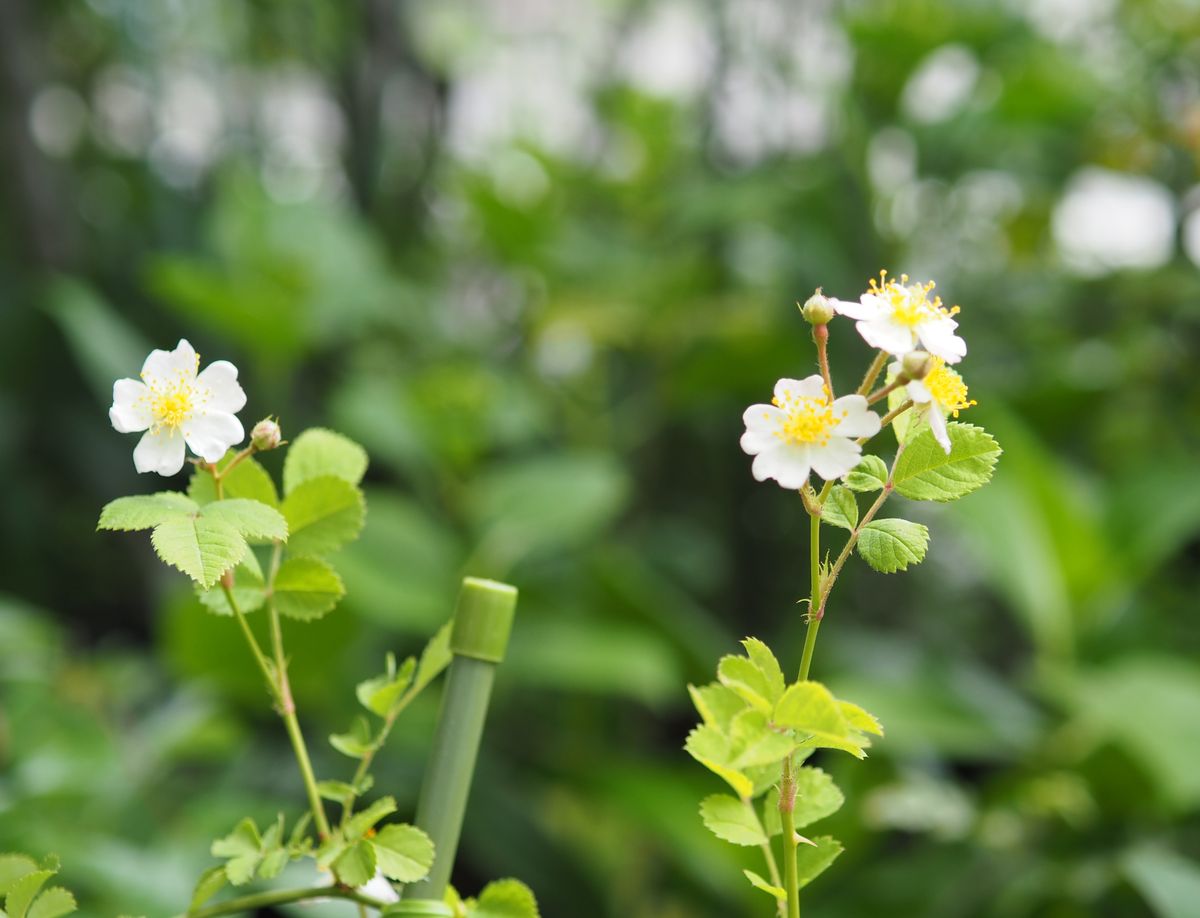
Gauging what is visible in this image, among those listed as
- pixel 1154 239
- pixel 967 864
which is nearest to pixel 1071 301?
pixel 1154 239

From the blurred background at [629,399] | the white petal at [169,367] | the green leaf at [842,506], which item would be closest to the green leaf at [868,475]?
the green leaf at [842,506]

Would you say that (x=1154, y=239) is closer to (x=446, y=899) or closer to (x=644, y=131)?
(x=644, y=131)

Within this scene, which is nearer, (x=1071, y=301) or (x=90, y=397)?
(x=1071, y=301)

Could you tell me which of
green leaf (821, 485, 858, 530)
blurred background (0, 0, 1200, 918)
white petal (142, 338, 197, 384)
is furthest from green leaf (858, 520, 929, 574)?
blurred background (0, 0, 1200, 918)

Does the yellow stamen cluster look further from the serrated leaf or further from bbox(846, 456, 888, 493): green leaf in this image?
the serrated leaf

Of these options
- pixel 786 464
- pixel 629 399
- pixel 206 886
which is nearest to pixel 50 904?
pixel 206 886

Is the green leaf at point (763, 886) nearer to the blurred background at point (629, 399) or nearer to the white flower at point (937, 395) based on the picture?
the white flower at point (937, 395)

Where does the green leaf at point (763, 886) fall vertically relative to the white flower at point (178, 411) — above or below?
below
